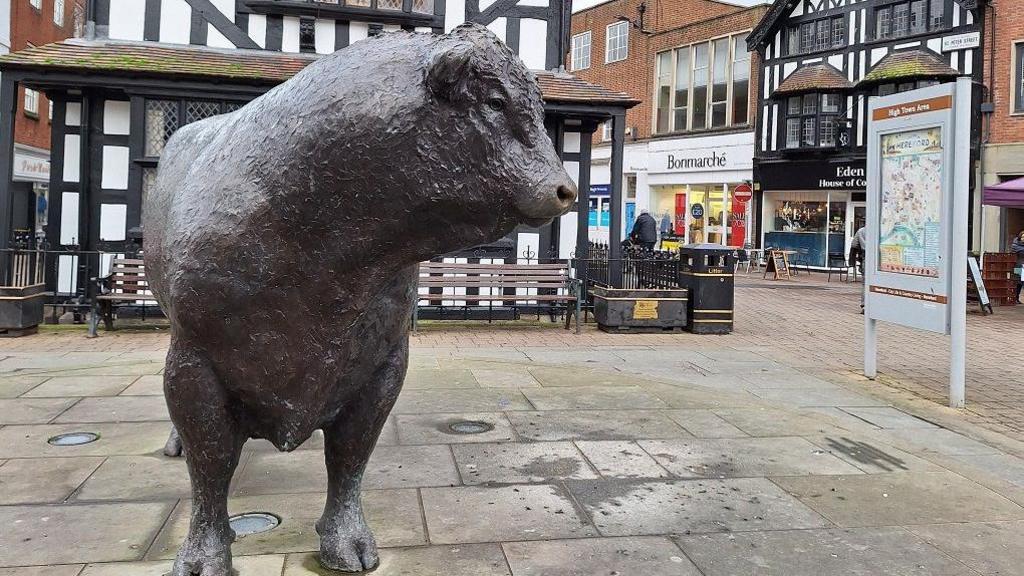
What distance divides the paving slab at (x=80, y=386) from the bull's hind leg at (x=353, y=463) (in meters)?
3.90

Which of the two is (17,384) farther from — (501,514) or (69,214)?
(69,214)

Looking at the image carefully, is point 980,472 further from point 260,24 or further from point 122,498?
point 260,24

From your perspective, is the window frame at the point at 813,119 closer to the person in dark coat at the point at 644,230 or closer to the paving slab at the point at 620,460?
the person in dark coat at the point at 644,230

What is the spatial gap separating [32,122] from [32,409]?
23.0 meters

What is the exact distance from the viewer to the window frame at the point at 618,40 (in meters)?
34.4

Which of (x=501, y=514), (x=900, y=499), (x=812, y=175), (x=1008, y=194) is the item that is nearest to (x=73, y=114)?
(x=501, y=514)

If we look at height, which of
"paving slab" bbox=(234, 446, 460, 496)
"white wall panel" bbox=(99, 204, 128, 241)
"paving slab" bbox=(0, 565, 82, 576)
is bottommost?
"paving slab" bbox=(0, 565, 82, 576)

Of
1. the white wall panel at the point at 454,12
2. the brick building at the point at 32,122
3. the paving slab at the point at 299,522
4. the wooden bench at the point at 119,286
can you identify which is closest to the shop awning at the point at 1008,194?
the white wall panel at the point at 454,12

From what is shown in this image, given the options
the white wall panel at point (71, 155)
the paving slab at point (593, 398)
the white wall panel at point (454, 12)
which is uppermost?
the white wall panel at point (454, 12)

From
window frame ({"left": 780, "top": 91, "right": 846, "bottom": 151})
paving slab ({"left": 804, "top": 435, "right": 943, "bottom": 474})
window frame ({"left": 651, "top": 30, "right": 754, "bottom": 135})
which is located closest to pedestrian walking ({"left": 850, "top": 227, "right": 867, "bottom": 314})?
window frame ({"left": 780, "top": 91, "right": 846, "bottom": 151})

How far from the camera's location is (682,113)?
31.3m

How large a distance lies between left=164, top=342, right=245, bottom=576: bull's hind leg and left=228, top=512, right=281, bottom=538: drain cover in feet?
2.13

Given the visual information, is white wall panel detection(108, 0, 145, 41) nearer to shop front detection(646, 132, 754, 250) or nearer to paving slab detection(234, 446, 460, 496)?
paving slab detection(234, 446, 460, 496)

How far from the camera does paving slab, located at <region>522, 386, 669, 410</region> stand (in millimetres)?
6047
